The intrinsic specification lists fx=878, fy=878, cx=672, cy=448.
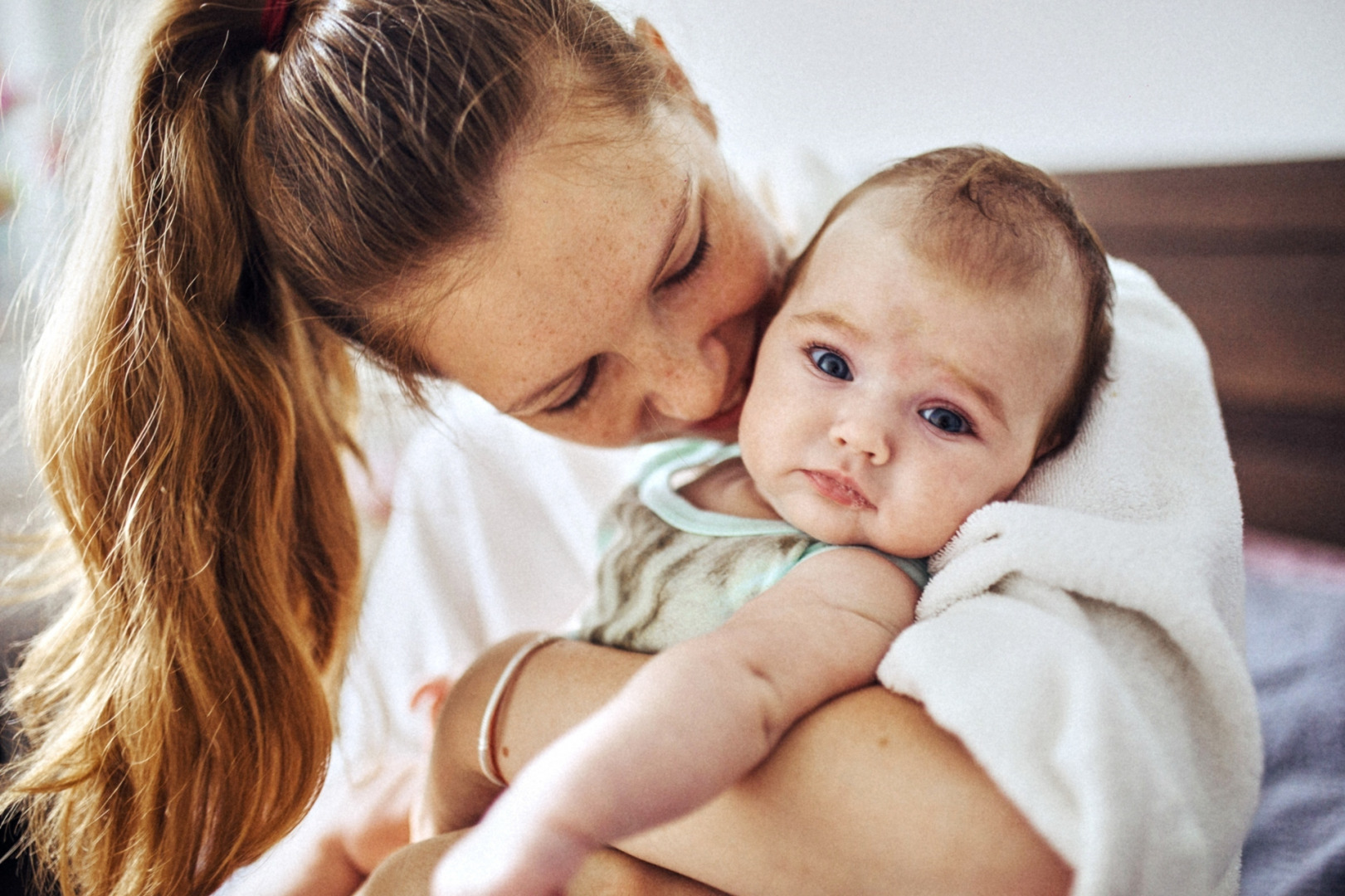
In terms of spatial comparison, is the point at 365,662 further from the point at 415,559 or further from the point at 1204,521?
the point at 1204,521

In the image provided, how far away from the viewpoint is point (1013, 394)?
0.64m

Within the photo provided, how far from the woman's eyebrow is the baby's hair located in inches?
4.5

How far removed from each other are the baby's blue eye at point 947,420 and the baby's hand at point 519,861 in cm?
38

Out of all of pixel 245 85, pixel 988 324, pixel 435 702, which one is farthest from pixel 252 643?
pixel 988 324

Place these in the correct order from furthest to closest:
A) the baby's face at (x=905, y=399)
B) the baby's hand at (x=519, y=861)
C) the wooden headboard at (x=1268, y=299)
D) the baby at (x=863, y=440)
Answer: the wooden headboard at (x=1268, y=299) < the baby's face at (x=905, y=399) < the baby at (x=863, y=440) < the baby's hand at (x=519, y=861)

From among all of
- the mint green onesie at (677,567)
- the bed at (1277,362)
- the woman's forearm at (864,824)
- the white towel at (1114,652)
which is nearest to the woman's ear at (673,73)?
the mint green onesie at (677,567)

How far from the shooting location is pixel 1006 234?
2.08ft

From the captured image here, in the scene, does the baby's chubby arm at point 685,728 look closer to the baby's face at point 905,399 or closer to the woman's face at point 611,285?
the baby's face at point 905,399

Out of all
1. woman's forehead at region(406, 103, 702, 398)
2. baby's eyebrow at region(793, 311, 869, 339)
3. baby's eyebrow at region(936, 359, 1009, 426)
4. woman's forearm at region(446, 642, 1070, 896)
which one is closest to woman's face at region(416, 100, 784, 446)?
woman's forehead at region(406, 103, 702, 398)

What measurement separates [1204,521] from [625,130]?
519 millimetres

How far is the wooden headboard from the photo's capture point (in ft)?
3.58

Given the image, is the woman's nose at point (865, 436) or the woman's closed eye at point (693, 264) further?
the woman's closed eye at point (693, 264)

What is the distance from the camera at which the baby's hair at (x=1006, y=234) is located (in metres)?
0.63

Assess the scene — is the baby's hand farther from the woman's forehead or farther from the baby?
the woman's forehead
